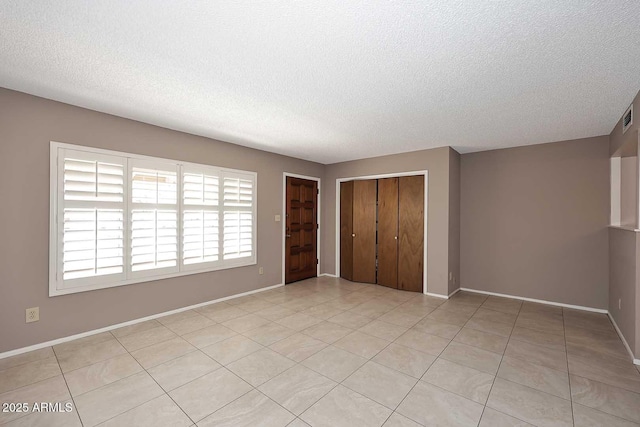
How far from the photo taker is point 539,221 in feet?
14.0

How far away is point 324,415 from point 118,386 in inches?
64.2

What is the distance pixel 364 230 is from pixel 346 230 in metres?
0.43

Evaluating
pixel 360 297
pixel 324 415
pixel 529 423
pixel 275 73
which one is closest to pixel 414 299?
pixel 360 297

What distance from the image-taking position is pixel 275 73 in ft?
7.30

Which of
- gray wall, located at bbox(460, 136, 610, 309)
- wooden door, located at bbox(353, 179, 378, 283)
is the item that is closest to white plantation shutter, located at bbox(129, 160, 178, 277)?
wooden door, located at bbox(353, 179, 378, 283)

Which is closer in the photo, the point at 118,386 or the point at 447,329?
the point at 118,386

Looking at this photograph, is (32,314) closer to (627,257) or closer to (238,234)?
(238,234)

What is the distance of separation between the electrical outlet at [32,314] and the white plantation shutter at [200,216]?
1.44 m

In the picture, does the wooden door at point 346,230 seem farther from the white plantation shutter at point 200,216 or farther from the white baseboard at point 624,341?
the white baseboard at point 624,341

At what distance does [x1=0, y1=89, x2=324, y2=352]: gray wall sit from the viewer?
256 cm

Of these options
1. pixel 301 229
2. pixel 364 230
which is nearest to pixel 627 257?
pixel 364 230

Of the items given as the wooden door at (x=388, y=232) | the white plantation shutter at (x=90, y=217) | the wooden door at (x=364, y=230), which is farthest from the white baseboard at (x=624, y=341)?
the white plantation shutter at (x=90, y=217)

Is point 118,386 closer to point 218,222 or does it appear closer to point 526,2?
point 218,222

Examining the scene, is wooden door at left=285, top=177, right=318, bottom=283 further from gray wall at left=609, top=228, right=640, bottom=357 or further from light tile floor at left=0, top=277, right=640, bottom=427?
gray wall at left=609, top=228, right=640, bottom=357
